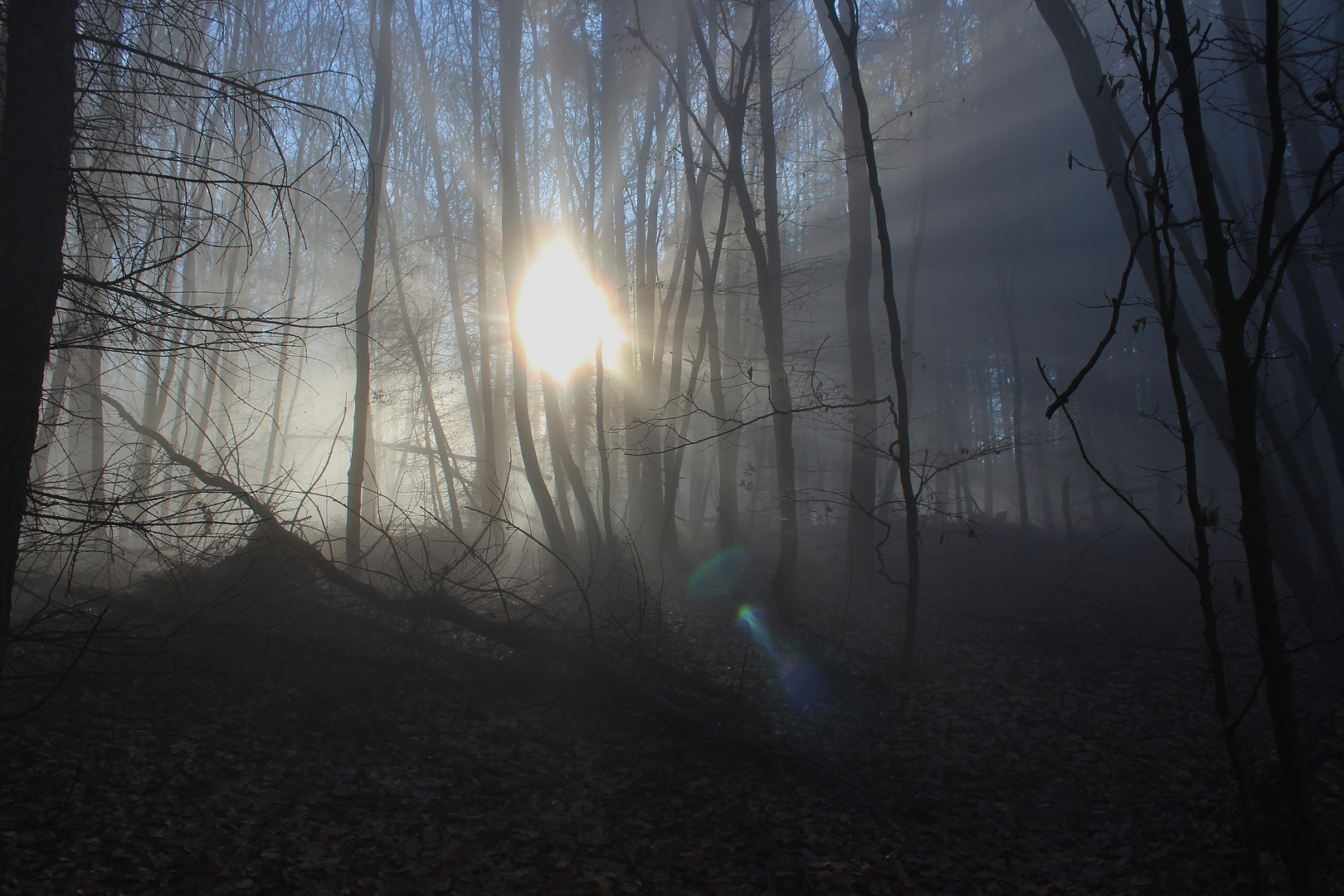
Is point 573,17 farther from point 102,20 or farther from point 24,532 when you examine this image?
point 24,532

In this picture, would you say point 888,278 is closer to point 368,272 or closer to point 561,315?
point 368,272

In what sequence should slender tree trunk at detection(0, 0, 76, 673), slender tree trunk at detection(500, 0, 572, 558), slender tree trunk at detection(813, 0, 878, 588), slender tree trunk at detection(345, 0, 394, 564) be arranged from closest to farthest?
1. slender tree trunk at detection(0, 0, 76, 673)
2. slender tree trunk at detection(345, 0, 394, 564)
3. slender tree trunk at detection(813, 0, 878, 588)
4. slender tree trunk at detection(500, 0, 572, 558)

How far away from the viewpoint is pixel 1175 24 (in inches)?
107

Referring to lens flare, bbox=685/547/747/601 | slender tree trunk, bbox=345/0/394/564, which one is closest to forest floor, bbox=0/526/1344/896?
lens flare, bbox=685/547/747/601

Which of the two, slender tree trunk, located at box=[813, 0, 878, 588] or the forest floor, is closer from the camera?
the forest floor

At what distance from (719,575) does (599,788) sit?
771cm

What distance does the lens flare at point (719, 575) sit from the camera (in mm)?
11488

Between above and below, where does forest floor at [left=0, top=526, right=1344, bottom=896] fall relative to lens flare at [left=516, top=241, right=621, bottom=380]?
below

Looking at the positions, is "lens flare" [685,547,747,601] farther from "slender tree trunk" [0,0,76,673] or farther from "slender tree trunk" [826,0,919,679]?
"slender tree trunk" [0,0,76,673]

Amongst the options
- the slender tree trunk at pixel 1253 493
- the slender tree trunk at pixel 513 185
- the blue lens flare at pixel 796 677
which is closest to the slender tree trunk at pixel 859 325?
the blue lens flare at pixel 796 677

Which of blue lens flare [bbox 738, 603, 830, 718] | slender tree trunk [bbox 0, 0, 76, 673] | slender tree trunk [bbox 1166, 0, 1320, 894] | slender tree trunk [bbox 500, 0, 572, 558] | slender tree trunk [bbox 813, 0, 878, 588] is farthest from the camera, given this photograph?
slender tree trunk [bbox 500, 0, 572, 558]

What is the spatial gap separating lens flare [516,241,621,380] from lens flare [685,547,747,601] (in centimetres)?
510

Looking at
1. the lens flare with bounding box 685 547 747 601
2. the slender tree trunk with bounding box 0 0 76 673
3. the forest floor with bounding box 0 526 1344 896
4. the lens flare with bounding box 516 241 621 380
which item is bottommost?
the forest floor with bounding box 0 526 1344 896

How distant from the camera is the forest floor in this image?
3791 mm
